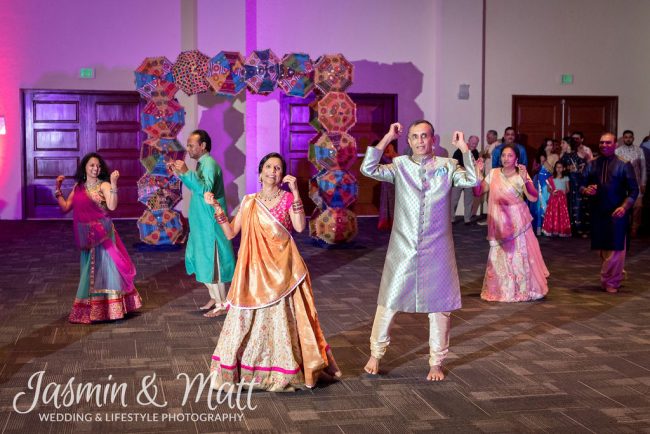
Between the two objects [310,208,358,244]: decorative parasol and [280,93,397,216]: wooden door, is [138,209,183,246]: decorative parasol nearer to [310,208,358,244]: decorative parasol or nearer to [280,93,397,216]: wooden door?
[310,208,358,244]: decorative parasol

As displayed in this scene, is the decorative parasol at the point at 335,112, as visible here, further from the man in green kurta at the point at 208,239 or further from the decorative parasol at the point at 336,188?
the man in green kurta at the point at 208,239

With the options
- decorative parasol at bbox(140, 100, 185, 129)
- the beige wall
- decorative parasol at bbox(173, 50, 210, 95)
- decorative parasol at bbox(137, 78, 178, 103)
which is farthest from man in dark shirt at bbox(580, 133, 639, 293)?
the beige wall

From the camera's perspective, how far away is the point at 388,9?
15.0 meters

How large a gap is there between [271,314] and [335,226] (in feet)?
21.9

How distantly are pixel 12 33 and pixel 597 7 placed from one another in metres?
10.1

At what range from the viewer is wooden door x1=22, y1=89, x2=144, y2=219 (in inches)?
569

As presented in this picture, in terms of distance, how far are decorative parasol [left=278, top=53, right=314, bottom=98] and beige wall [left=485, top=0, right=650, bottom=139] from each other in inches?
196

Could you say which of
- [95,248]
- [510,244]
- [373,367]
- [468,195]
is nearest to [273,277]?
[373,367]

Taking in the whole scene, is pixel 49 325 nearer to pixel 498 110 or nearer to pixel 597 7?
pixel 498 110

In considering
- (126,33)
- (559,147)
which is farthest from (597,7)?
(126,33)

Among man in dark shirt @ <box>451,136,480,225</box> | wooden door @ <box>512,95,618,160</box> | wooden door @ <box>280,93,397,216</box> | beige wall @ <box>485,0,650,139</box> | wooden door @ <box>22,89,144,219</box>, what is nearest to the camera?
man in dark shirt @ <box>451,136,480,225</box>

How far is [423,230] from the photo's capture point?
4.84m

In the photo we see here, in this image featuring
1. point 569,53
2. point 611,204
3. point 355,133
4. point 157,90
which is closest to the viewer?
point 611,204

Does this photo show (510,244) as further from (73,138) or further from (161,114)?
(73,138)
